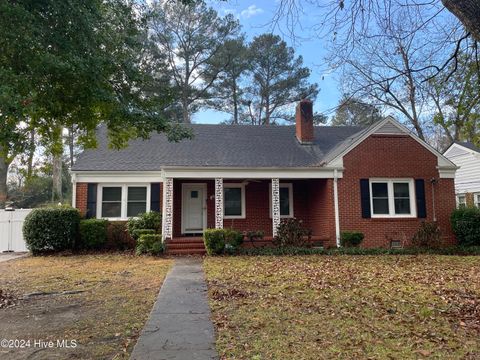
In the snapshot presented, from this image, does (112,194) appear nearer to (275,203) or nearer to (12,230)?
(12,230)

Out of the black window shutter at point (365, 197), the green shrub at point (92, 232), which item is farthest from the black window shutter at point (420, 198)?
the green shrub at point (92, 232)

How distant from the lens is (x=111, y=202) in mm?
14891

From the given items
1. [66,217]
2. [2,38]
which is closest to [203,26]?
[66,217]

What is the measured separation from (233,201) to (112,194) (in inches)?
190

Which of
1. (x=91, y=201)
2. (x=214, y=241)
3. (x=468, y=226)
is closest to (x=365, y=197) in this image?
(x=468, y=226)

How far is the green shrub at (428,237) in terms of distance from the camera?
532 inches

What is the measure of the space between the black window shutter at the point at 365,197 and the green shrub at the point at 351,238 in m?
0.85

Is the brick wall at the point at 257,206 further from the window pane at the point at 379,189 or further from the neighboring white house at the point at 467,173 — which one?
the neighboring white house at the point at 467,173

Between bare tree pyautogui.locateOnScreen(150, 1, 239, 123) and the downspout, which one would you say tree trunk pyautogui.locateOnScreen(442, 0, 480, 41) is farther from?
bare tree pyautogui.locateOnScreen(150, 1, 239, 123)

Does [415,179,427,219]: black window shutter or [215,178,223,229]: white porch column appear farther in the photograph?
[415,179,427,219]: black window shutter

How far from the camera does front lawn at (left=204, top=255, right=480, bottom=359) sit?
414 cm

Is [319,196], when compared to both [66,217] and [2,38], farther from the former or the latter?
[2,38]

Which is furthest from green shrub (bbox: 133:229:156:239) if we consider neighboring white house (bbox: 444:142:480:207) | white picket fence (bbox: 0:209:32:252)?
neighboring white house (bbox: 444:142:480:207)

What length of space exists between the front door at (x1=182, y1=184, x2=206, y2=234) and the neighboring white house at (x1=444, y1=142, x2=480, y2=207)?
13.8m
